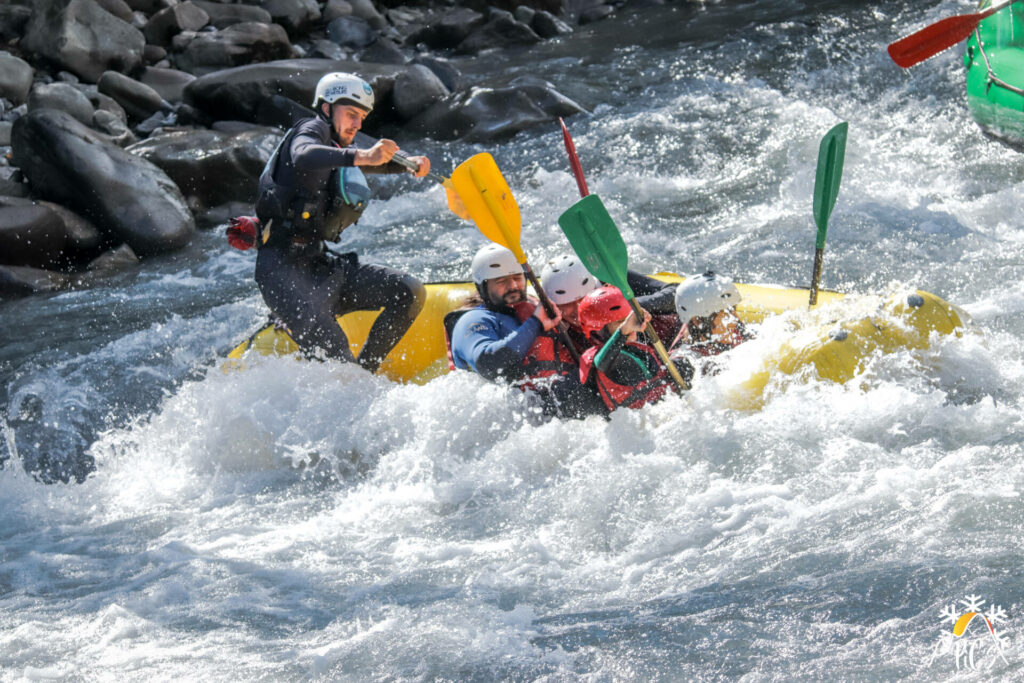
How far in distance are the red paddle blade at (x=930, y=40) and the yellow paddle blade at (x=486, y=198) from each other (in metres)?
2.15

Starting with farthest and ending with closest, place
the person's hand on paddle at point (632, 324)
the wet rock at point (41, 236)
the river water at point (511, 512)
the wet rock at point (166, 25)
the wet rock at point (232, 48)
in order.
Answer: the wet rock at point (166, 25) < the wet rock at point (232, 48) < the wet rock at point (41, 236) < the person's hand on paddle at point (632, 324) < the river water at point (511, 512)

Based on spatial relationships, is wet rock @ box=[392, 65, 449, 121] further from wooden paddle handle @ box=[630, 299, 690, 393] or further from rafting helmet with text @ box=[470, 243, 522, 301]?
wooden paddle handle @ box=[630, 299, 690, 393]

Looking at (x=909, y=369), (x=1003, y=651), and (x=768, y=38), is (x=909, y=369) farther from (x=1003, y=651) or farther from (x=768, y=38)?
(x=768, y=38)

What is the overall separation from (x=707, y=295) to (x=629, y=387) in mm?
465

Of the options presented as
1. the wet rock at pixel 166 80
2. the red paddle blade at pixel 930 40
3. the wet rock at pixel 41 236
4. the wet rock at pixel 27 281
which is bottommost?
the wet rock at pixel 27 281

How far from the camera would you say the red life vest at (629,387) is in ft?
13.5

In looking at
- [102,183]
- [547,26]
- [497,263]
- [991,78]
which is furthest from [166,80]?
[497,263]

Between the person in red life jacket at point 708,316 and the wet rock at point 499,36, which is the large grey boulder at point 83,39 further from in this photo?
the person in red life jacket at point 708,316

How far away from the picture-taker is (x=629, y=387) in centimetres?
414

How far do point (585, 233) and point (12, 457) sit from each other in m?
3.10

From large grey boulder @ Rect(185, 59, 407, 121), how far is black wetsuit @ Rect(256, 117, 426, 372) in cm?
559

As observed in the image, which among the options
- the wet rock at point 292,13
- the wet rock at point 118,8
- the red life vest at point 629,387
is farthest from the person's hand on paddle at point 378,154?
the wet rock at point 292,13

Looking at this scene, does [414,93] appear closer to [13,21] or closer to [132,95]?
[132,95]

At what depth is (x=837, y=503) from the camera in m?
3.71
